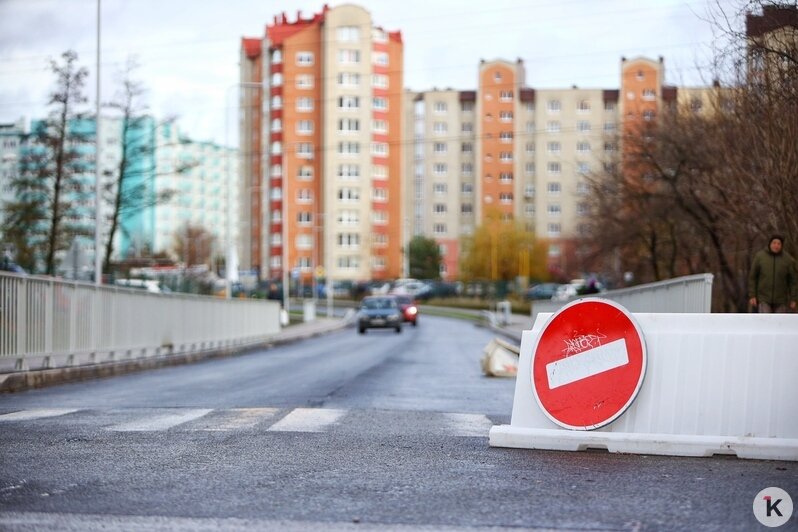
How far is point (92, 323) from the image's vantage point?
20672 mm

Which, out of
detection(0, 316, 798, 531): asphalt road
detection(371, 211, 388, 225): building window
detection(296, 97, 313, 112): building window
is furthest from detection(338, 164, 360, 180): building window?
detection(0, 316, 798, 531): asphalt road

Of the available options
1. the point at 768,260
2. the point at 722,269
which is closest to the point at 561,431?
the point at 768,260

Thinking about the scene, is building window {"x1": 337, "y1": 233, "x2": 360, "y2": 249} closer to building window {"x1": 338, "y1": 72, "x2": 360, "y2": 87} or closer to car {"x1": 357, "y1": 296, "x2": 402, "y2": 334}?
building window {"x1": 338, "y1": 72, "x2": 360, "y2": 87}

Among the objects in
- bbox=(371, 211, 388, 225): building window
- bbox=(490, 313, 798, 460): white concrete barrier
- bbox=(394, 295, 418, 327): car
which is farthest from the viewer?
bbox=(371, 211, 388, 225): building window

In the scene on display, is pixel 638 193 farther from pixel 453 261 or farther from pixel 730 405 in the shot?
pixel 453 261

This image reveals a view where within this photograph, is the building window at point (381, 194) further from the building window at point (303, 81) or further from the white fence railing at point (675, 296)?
the white fence railing at point (675, 296)

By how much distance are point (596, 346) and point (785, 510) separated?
7.87ft

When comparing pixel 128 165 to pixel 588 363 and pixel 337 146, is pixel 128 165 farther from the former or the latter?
pixel 337 146

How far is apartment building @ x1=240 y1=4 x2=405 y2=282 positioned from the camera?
11419cm

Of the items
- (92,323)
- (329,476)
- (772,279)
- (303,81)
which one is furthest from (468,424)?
(303,81)

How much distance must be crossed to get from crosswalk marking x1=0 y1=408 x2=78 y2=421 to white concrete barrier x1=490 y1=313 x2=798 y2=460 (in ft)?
16.0

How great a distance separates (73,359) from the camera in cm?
1955

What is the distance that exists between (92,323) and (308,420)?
38.2ft

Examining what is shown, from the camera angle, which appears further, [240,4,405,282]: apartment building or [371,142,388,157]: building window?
[371,142,388,157]: building window
